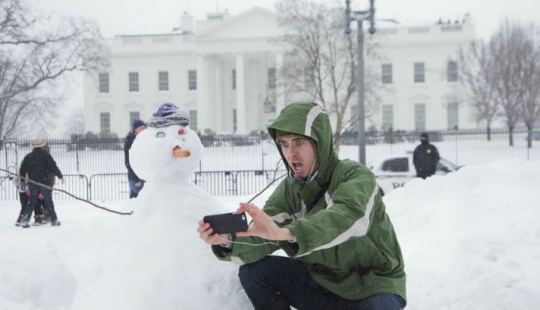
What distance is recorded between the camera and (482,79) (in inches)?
1367

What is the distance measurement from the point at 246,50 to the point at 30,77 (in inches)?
743

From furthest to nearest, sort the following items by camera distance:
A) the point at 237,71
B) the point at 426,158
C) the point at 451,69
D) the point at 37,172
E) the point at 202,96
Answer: the point at 202,96, the point at 451,69, the point at 237,71, the point at 426,158, the point at 37,172

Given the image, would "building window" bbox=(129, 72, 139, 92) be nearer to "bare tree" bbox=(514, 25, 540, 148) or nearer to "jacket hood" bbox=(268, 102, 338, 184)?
"bare tree" bbox=(514, 25, 540, 148)

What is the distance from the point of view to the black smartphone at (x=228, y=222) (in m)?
2.28

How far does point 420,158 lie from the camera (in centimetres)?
1190

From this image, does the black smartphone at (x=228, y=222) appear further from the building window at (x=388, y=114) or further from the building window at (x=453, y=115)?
the building window at (x=453, y=115)

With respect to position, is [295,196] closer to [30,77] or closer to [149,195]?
[149,195]

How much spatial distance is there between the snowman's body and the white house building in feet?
128

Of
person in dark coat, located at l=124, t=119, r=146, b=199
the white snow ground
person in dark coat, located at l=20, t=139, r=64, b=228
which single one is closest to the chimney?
person in dark coat, located at l=20, t=139, r=64, b=228

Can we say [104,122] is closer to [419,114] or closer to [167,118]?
[419,114]

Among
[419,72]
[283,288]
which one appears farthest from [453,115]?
[283,288]

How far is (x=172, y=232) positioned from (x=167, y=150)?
60cm

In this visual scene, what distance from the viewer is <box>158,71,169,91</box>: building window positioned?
1938 inches

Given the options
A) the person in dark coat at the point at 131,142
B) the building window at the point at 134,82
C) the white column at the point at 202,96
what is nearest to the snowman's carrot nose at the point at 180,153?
the person in dark coat at the point at 131,142
